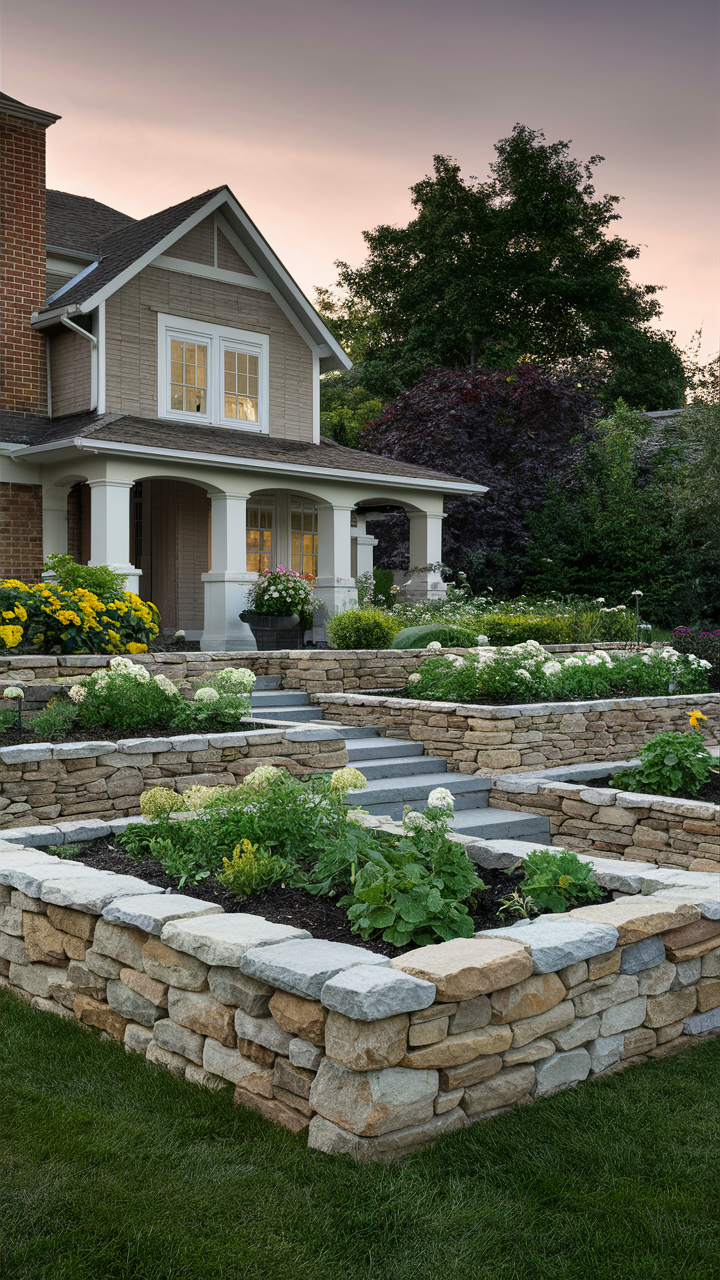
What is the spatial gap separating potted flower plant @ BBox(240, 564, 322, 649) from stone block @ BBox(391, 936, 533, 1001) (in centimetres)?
912

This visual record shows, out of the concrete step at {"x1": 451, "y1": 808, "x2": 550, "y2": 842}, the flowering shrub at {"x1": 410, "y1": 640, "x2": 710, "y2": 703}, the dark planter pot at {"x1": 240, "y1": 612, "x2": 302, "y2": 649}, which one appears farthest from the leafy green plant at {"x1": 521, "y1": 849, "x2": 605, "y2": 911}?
the dark planter pot at {"x1": 240, "y1": 612, "x2": 302, "y2": 649}

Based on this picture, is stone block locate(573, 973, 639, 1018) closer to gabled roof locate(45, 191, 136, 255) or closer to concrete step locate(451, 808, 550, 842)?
concrete step locate(451, 808, 550, 842)

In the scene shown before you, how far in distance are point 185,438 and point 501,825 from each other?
7.65 m

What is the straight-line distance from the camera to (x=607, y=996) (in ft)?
11.4

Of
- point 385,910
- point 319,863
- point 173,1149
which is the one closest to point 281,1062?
point 173,1149

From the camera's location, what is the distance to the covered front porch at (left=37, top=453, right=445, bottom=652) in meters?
11.8

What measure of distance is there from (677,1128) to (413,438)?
17.2 metres

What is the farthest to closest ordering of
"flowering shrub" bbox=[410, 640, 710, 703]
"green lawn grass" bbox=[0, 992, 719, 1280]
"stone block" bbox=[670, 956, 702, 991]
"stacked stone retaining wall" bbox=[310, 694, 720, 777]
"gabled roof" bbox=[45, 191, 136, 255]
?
"gabled roof" bbox=[45, 191, 136, 255], "flowering shrub" bbox=[410, 640, 710, 703], "stacked stone retaining wall" bbox=[310, 694, 720, 777], "stone block" bbox=[670, 956, 702, 991], "green lawn grass" bbox=[0, 992, 719, 1280]

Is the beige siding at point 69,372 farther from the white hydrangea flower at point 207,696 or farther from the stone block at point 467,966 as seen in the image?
the stone block at point 467,966

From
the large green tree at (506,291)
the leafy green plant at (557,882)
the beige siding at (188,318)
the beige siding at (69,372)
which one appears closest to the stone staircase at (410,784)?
the leafy green plant at (557,882)

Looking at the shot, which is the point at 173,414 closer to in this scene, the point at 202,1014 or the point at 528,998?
the point at 202,1014

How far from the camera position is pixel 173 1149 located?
281 centimetres

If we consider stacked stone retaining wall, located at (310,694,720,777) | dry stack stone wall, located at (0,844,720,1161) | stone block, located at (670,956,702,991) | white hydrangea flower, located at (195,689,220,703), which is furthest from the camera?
stacked stone retaining wall, located at (310,694,720,777)

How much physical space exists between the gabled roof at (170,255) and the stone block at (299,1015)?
36.6 feet
